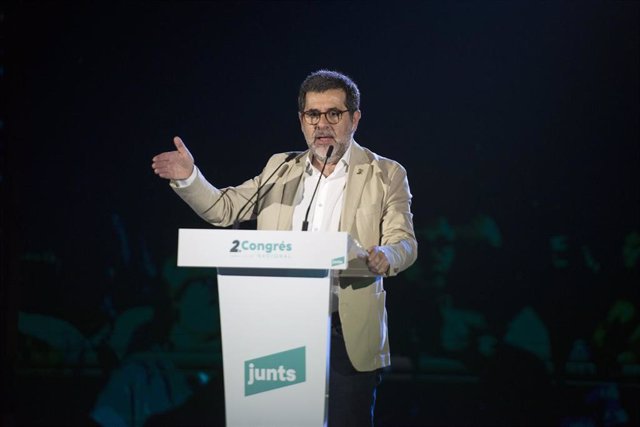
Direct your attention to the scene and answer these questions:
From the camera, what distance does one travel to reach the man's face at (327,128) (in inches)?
94.7

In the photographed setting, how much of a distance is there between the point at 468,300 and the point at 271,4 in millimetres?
2003

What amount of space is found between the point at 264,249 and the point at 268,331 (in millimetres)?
224

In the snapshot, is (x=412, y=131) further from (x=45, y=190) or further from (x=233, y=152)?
(x=45, y=190)

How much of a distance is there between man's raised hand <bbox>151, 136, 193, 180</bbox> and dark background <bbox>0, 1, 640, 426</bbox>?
178 centimetres

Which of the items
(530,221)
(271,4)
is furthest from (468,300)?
(271,4)

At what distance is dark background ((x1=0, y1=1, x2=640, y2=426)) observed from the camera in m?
3.91

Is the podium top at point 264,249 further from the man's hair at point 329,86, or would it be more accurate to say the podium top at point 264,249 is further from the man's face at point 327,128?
the man's hair at point 329,86

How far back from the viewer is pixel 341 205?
7.70ft

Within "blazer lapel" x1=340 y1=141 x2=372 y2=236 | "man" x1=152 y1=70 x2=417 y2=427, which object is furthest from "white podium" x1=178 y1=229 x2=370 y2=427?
"blazer lapel" x1=340 y1=141 x2=372 y2=236

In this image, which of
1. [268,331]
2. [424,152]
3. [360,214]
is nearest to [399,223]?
[360,214]

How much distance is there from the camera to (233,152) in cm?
406

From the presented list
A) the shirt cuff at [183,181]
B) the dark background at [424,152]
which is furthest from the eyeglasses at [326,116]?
the dark background at [424,152]

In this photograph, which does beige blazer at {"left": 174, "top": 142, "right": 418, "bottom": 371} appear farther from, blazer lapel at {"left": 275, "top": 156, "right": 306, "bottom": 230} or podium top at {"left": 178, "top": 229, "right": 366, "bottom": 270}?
podium top at {"left": 178, "top": 229, "right": 366, "bottom": 270}

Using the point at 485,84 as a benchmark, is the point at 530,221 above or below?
below
